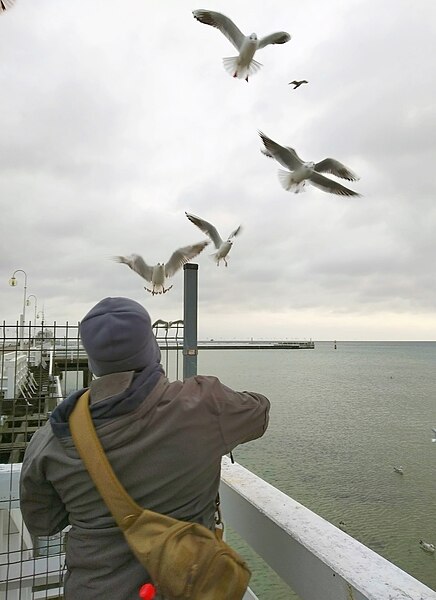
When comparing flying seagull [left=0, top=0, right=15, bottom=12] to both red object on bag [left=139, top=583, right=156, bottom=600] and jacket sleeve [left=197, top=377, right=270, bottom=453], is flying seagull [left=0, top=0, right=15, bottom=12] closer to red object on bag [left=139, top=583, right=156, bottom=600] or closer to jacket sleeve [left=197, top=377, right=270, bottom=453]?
jacket sleeve [left=197, top=377, right=270, bottom=453]

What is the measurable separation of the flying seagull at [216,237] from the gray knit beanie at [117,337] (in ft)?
18.9

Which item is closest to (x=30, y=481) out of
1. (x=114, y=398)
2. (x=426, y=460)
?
(x=114, y=398)

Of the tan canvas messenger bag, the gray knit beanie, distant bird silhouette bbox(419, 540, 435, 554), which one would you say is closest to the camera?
the tan canvas messenger bag

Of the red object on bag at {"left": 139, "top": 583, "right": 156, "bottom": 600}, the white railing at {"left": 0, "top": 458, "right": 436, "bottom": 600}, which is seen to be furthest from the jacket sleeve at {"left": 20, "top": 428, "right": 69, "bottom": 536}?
the white railing at {"left": 0, "top": 458, "right": 436, "bottom": 600}

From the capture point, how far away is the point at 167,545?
1.25 meters

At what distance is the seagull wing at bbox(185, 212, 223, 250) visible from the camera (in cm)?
710

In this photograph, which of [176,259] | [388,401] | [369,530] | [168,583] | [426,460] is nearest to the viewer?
[168,583]

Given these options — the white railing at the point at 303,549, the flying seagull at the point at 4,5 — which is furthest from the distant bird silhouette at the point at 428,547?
the flying seagull at the point at 4,5

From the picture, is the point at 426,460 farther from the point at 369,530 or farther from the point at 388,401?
the point at 388,401

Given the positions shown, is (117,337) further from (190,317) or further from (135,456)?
(190,317)

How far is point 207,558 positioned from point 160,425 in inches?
13.5

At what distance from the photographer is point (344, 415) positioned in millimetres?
25766

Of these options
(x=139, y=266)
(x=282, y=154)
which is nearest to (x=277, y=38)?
(x=282, y=154)

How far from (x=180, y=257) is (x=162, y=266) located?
29 centimetres
